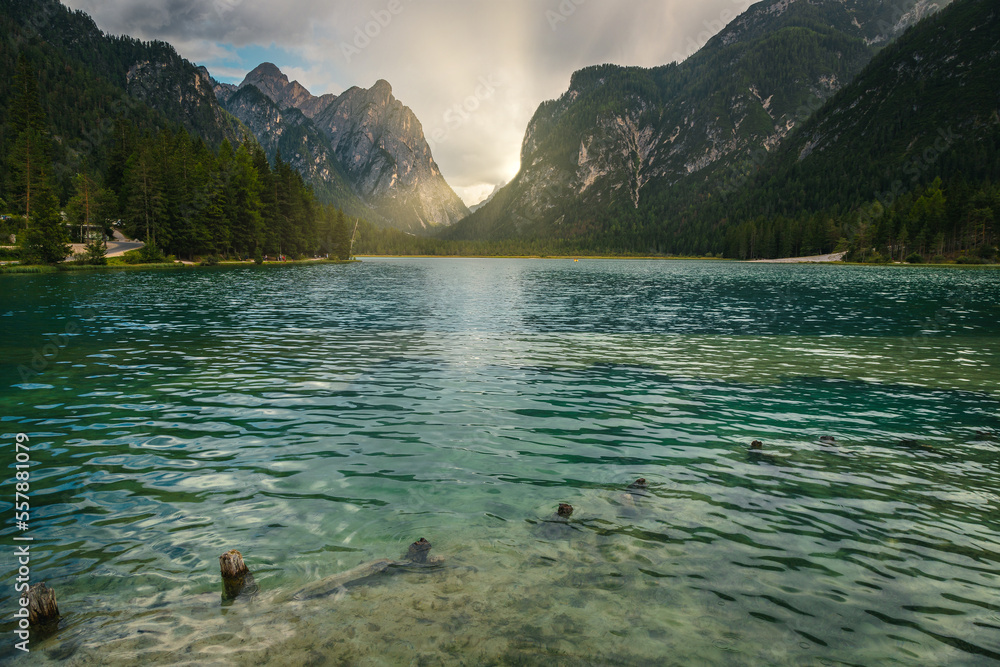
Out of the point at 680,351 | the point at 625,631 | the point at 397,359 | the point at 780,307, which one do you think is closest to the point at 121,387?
the point at 397,359

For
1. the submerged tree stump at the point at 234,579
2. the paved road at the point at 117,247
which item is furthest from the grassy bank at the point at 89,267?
the submerged tree stump at the point at 234,579

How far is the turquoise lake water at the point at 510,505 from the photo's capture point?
6.58 meters

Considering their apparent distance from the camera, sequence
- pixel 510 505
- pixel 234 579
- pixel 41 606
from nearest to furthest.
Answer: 1. pixel 41 606
2. pixel 234 579
3. pixel 510 505

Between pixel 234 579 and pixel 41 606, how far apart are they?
7.51ft

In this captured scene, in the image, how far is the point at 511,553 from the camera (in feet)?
28.2

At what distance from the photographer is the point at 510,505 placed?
10453mm

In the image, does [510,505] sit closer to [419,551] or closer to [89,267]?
[419,551]

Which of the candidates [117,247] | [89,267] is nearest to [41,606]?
[89,267]

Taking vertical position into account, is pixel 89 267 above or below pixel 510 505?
above

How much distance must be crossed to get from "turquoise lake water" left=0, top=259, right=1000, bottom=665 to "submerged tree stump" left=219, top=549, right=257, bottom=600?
19 cm

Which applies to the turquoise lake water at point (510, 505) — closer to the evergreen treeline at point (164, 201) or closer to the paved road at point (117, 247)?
the evergreen treeline at point (164, 201)

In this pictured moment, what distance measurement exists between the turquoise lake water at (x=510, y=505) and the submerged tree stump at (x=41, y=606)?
298 mm

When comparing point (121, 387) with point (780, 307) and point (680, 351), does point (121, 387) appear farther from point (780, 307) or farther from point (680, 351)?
point (780, 307)

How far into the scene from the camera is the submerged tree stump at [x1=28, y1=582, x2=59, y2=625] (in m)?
6.50
